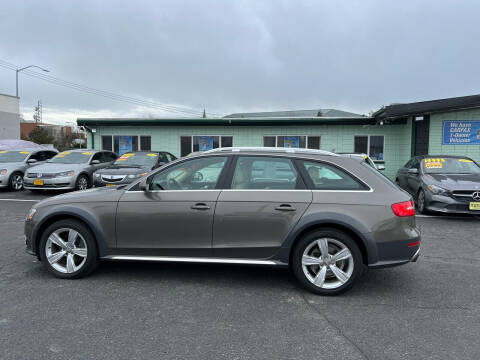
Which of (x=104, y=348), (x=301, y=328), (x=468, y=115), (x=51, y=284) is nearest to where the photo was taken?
(x=104, y=348)

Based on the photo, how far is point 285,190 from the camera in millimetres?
4004

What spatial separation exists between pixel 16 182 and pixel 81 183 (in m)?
2.49

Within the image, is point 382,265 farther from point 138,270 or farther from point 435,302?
point 138,270

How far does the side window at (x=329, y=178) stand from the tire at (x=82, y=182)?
9412mm

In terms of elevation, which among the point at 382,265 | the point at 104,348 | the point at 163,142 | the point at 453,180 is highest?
the point at 163,142

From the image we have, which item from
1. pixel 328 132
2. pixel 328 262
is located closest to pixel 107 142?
Result: pixel 328 132

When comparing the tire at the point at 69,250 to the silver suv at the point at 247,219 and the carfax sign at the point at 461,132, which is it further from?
the carfax sign at the point at 461,132

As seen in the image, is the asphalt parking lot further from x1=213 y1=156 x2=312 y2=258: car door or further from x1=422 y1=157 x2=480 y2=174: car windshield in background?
x1=422 y1=157 x2=480 y2=174: car windshield in background

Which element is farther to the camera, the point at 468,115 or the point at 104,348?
the point at 468,115

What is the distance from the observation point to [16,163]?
12.6m

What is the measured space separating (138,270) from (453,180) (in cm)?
721

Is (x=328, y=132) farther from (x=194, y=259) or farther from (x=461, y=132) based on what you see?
(x=194, y=259)

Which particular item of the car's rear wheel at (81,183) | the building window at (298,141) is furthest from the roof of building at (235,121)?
the car's rear wheel at (81,183)

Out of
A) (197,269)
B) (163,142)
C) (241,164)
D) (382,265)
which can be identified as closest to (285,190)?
(241,164)
